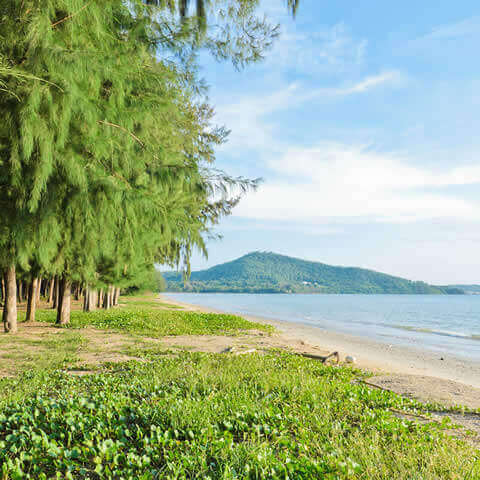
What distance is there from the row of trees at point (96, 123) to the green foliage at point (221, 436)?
2192mm

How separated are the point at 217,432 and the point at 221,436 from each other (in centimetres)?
6

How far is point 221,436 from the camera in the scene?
13.4ft

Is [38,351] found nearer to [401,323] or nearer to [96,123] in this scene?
[96,123]

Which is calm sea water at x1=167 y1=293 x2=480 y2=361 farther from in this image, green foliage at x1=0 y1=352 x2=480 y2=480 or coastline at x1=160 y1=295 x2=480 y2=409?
green foliage at x1=0 y1=352 x2=480 y2=480

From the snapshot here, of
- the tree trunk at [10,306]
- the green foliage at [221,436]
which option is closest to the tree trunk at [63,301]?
the tree trunk at [10,306]

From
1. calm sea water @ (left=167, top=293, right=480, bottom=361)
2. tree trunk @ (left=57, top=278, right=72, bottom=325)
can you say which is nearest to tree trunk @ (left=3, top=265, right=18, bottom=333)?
tree trunk @ (left=57, top=278, right=72, bottom=325)

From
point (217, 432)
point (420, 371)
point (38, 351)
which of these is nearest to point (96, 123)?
point (217, 432)

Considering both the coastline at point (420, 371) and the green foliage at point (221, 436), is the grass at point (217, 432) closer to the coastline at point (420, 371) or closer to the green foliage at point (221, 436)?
the green foliage at point (221, 436)

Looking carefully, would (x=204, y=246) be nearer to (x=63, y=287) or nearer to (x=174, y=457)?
(x=174, y=457)

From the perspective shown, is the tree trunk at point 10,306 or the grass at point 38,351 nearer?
the grass at point 38,351

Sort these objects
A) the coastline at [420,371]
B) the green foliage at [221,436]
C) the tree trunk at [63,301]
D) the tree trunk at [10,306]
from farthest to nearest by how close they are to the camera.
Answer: the tree trunk at [63,301]
the tree trunk at [10,306]
the coastline at [420,371]
the green foliage at [221,436]

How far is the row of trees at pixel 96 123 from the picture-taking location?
4504 millimetres

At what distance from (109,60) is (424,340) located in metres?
28.0

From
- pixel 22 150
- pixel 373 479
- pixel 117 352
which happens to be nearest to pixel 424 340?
pixel 117 352
